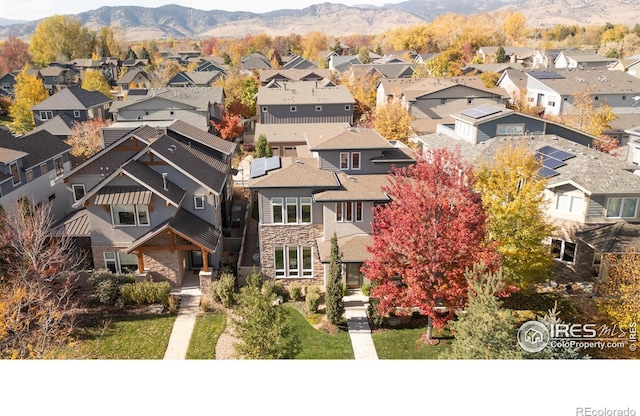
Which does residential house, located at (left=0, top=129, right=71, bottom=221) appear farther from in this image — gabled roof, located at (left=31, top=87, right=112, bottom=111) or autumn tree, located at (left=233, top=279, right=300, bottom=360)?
→ gabled roof, located at (left=31, top=87, right=112, bottom=111)

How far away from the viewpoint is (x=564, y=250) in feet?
67.2

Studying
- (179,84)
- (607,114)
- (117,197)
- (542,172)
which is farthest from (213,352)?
(179,84)

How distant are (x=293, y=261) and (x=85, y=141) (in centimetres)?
2353

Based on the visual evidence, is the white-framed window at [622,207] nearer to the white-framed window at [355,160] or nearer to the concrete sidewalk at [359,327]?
the white-framed window at [355,160]

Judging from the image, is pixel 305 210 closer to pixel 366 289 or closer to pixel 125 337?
pixel 366 289

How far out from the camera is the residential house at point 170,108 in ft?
130

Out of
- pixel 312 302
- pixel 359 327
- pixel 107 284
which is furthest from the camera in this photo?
pixel 107 284

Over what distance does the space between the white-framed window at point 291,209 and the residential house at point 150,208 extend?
359 cm

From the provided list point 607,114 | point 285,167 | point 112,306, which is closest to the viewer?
point 112,306

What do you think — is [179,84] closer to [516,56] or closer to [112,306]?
[112,306]

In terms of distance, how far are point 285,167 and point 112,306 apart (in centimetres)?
→ 943

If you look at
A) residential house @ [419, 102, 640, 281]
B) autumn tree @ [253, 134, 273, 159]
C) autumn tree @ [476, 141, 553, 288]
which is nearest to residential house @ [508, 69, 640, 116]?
residential house @ [419, 102, 640, 281]

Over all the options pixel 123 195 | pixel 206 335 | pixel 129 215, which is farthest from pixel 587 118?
pixel 123 195

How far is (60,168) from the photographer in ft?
96.0
